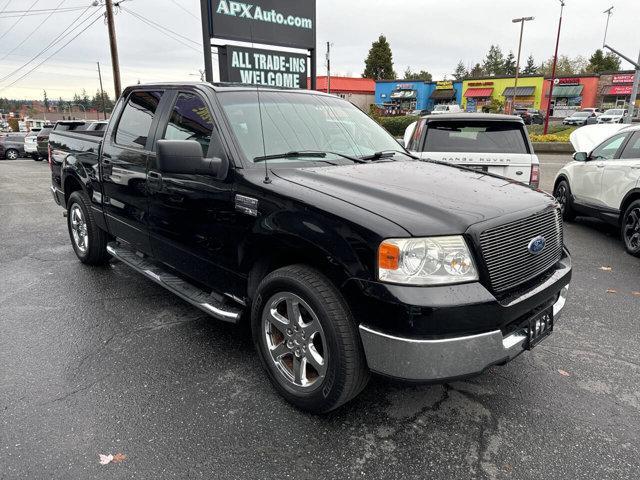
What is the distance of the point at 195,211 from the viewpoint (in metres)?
3.34

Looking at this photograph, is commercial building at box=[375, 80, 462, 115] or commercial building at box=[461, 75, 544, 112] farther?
commercial building at box=[375, 80, 462, 115]

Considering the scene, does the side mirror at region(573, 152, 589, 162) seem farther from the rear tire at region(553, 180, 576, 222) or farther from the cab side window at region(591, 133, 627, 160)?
the rear tire at region(553, 180, 576, 222)

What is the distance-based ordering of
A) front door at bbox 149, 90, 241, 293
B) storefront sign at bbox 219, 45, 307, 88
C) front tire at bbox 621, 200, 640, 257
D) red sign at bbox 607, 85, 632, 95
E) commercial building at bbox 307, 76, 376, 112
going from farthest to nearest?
commercial building at bbox 307, 76, 376, 112 → red sign at bbox 607, 85, 632, 95 → storefront sign at bbox 219, 45, 307, 88 → front tire at bbox 621, 200, 640, 257 → front door at bbox 149, 90, 241, 293

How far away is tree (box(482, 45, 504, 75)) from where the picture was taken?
106812mm

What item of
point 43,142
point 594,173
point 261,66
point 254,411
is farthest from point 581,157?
point 43,142

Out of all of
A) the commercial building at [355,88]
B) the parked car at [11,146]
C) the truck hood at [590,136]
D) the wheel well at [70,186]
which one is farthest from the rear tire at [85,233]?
the commercial building at [355,88]

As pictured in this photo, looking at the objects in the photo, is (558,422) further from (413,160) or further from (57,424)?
(57,424)

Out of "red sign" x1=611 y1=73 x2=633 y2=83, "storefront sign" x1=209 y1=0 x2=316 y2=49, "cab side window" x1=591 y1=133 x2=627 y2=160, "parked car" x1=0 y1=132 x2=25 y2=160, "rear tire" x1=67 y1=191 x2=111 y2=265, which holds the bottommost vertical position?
"parked car" x1=0 y1=132 x2=25 y2=160

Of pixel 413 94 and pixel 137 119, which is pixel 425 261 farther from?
pixel 413 94

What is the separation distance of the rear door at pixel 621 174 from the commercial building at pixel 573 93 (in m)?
54.0

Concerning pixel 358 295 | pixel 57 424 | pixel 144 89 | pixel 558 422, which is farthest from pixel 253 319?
pixel 144 89

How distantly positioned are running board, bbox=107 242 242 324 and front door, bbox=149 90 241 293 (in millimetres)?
114

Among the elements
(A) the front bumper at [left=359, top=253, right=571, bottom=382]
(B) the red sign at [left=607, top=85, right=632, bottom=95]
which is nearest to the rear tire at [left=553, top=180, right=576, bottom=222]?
(A) the front bumper at [left=359, top=253, right=571, bottom=382]

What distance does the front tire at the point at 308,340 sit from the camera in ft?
7.93
